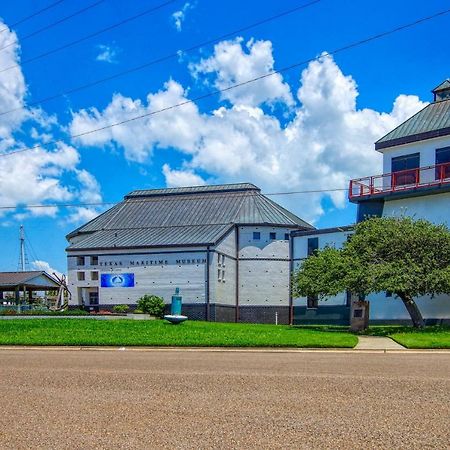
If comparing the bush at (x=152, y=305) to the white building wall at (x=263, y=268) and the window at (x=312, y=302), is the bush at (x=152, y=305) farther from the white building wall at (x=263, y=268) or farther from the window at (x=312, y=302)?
the window at (x=312, y=302)

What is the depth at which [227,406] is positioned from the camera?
8922 millimetres

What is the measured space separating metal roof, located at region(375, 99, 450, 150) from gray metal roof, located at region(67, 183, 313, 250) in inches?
624

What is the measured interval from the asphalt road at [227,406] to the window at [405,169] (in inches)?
837

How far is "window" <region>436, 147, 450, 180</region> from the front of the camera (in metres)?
33.0

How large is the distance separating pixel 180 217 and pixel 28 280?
16902mm

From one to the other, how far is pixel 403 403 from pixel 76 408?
15.1 ft

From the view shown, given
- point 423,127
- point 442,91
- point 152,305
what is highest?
point 442,91

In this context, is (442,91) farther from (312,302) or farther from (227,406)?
(227,406)

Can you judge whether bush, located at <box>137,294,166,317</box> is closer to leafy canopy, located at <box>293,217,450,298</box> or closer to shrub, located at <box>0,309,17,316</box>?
shrub, located at <box>0,309,17,316</box>

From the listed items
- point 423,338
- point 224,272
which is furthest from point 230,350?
point 224,272

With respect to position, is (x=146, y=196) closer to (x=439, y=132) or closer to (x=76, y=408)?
(x=439, y=132)

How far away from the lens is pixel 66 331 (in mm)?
28266

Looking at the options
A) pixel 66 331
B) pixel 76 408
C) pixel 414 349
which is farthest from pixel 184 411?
pixel 66 331

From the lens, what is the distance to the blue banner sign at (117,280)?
49.4m
